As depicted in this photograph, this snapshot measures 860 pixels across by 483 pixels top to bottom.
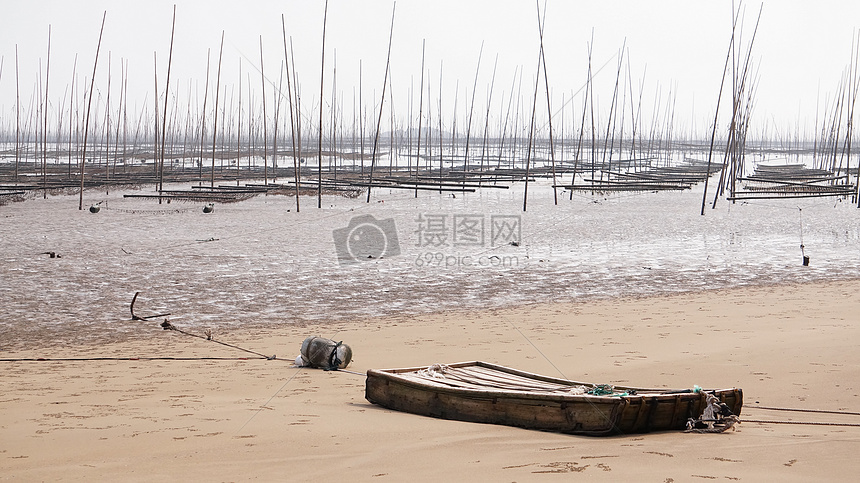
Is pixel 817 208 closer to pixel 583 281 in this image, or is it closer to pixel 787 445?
→ pixel 583 281

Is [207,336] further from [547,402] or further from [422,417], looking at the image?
[547,402]

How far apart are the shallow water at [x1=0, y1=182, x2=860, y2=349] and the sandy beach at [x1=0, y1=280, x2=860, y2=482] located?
3.01 feet

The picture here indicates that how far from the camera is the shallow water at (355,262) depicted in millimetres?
8227

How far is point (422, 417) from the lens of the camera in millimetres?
4035

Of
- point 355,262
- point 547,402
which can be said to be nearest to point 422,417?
point 547,402

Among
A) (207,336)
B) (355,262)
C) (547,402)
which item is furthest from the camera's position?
(355,262)

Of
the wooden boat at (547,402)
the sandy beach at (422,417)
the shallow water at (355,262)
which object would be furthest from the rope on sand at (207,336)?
the wooden boat at (547,402)

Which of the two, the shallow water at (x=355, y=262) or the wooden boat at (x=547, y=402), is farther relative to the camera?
the shallow water at (x=355, y=262)

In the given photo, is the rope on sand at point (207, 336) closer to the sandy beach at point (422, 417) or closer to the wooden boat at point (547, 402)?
the sandy beach at point (422, 417)

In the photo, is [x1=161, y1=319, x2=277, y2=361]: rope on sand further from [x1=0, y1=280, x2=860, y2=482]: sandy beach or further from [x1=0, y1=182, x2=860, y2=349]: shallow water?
[x1=0, y1=182, x2=860, y2=349]: shallow water

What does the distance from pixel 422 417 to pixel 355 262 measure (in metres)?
7.32

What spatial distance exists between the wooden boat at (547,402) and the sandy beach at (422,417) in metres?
0.08

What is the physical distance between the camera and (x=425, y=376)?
4.42m

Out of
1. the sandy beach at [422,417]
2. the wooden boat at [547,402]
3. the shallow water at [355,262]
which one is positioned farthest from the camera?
the shallow water at [355,262]
